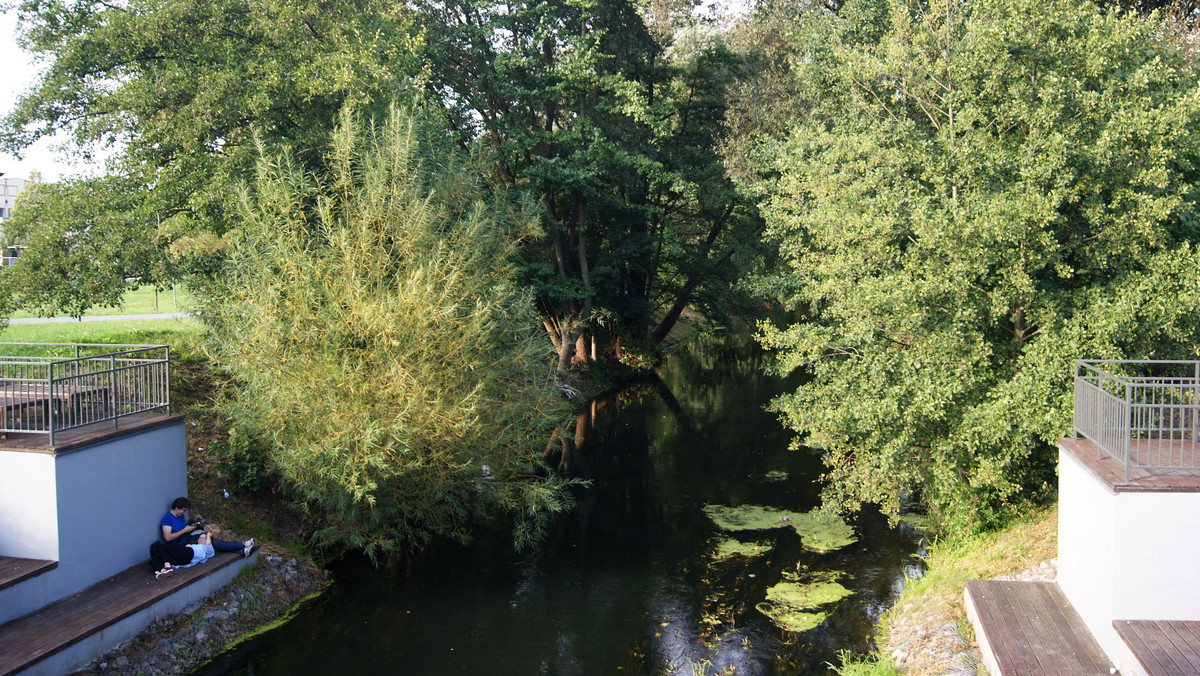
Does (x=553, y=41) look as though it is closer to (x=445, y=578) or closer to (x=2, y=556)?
(x=445, y=578)

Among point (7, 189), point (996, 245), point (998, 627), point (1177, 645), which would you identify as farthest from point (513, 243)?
point (7, 189)

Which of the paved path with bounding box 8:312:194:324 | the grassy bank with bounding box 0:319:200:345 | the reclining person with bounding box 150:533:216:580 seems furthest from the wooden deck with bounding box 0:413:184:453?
the paved path with bounding box 8:312:194:324

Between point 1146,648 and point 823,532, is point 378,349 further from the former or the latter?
point 1146,648

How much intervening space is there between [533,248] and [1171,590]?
24155 mm

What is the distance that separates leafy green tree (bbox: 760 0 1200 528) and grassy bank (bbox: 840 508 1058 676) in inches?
28.6

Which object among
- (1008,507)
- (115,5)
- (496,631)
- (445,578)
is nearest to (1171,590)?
(1008,507)

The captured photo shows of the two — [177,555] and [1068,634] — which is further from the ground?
[177,555]

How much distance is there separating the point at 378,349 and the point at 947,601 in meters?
9.32

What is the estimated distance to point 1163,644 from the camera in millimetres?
7863

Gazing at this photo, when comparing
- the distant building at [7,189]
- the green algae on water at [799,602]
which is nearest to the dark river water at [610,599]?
the green algae on water at [799,602]

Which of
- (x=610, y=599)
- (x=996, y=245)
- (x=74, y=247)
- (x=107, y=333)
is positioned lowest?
(x=610, y=599)

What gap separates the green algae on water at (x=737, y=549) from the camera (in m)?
14.7

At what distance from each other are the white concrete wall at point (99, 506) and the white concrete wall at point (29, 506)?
0.01 m

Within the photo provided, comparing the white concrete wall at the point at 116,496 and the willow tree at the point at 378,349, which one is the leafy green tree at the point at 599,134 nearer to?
the willow tree at the point at 378,349
